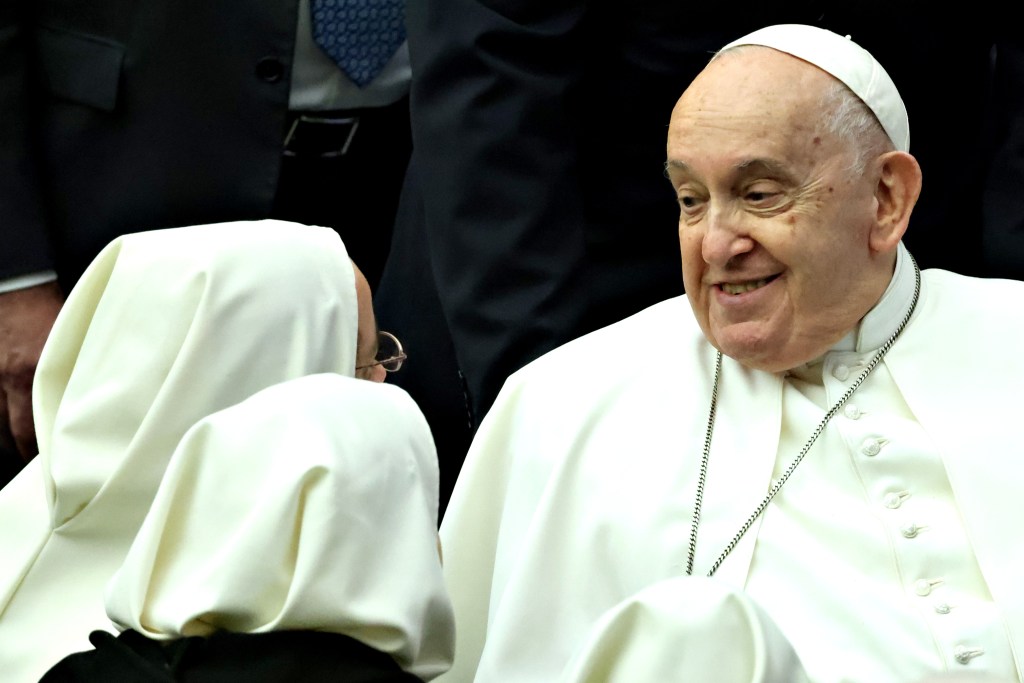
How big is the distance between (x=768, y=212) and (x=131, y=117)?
218cm

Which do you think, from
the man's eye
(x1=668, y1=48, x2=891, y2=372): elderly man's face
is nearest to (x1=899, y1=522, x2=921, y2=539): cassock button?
(x1=668, y1=48, x2=891, y2=372): elderly man's face

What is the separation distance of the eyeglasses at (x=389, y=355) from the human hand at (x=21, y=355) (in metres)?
0.99

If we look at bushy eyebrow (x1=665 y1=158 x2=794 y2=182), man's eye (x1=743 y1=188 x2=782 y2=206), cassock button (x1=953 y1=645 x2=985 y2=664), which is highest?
bushy eyebrow (x1=665 y1=158 x2=794 y2=182)

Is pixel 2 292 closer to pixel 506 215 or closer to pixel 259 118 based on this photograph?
pixel 259 118

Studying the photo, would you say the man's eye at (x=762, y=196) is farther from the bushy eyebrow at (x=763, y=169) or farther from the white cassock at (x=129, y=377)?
the white cassock at (x=129, y=377)

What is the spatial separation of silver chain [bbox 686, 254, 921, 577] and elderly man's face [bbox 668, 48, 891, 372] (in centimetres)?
13

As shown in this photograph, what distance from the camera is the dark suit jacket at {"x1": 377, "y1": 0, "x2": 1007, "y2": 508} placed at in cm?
461

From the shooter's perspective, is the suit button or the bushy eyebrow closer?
the bushy eyebrow

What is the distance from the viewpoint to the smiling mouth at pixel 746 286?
3838 mm

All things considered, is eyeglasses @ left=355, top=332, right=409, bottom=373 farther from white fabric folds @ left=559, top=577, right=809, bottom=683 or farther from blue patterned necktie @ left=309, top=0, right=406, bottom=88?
white fabric folds @ left=559, top=577, right=809, bottom=683

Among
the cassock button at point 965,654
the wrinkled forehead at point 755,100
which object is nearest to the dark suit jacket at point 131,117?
the wrinkled forehead at point 755,100

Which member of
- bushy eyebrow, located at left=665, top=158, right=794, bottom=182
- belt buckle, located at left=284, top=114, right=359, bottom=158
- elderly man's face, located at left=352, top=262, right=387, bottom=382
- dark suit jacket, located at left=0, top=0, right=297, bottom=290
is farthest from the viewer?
belt buckle, located at left=284, top=114, right=359, bottom=158

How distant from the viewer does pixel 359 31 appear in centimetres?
529

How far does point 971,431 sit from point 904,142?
2.13 feet
